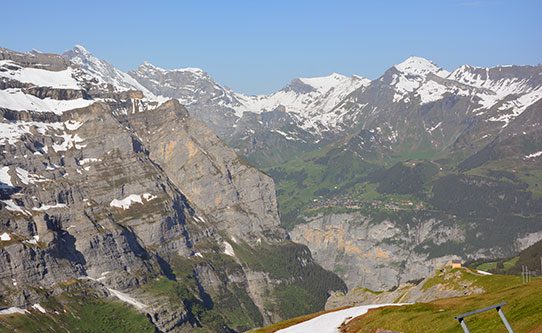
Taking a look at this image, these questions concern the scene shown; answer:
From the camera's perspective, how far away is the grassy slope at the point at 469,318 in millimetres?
79812

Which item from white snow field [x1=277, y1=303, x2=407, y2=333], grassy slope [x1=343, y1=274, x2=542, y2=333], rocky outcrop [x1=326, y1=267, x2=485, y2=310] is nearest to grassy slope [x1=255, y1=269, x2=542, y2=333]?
grassy slope [x1=343, y1=274, x2=542, y2=333]

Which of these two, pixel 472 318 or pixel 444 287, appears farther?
pixel 444 287

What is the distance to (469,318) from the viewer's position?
294 feet

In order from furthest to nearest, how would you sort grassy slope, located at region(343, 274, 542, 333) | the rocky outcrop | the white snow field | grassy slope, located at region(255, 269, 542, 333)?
the rocky outcrop → the white snow field → grassy slope, located at region(255, 269, 542, 333) → grassy slope, located at region(343, 274, 542, 333)

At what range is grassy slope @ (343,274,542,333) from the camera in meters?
79.8

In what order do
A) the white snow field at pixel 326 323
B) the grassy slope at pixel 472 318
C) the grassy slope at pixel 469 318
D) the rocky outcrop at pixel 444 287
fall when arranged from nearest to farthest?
the grassy slope at pixel 469 318 → the grassy slope at pixel 472 318 → the white snow field at pixel 326 323 → the rocky outcrop at pixel 444 287

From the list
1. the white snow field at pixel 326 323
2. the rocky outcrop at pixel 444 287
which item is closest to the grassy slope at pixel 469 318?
the white snow field at pixel 326 323

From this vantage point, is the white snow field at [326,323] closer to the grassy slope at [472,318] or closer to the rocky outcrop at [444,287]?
the grassy slope at [472,318]

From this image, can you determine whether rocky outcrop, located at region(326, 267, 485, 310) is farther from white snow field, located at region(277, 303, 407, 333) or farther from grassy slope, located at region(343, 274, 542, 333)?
white snow field, located at region(277, 303, 407, 333)

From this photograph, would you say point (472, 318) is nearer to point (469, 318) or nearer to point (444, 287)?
point (469, 318)

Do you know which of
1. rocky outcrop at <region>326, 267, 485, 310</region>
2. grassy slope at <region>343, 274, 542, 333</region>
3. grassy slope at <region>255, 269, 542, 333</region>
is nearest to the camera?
grassy slope at <region>343, 274, 542, 333</region>

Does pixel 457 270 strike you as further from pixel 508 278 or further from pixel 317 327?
pixel 317 327

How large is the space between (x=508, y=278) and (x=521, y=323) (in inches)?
2451

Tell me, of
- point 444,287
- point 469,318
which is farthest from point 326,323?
point 469,318
